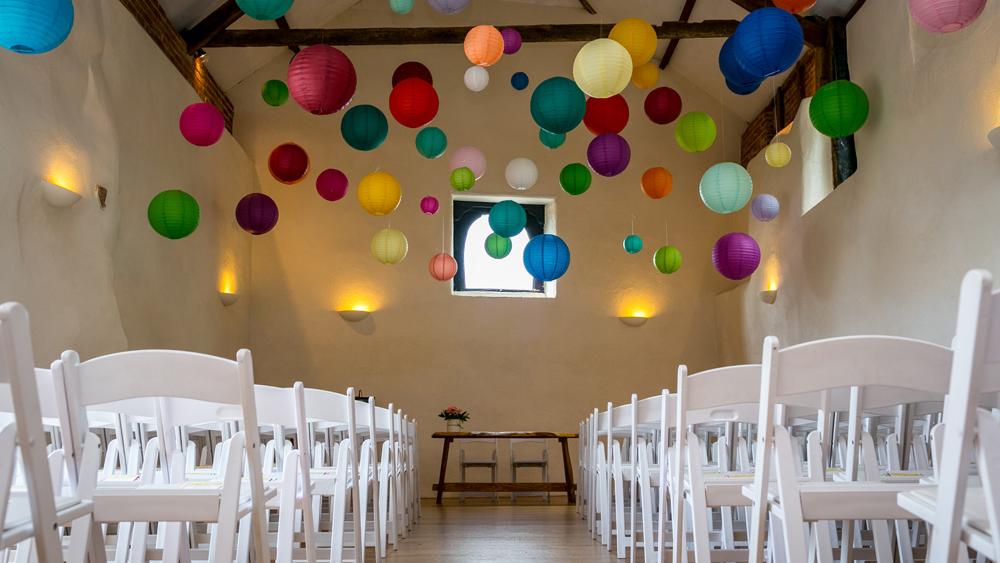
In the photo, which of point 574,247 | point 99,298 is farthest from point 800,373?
point 574,247

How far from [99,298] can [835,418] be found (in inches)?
182

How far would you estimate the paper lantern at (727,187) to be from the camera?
579cm

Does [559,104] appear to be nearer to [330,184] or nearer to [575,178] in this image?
[575,178]

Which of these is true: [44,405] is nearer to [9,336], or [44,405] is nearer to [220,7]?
[9,336]

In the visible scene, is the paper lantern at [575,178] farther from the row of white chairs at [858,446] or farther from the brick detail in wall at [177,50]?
the row of white chairs at [858,446]

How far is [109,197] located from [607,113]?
3.47 m

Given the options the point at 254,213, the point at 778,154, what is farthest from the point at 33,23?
the point at 778,154

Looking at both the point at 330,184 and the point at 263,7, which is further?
the point at 330,184

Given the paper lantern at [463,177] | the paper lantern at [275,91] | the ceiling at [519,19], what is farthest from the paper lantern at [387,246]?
the ceiling at [519,19]

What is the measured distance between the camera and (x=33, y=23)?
3332mm

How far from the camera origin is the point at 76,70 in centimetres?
531

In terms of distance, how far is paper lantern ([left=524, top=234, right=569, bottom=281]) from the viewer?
21.8ft

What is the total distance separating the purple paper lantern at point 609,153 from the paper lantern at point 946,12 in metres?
2.26

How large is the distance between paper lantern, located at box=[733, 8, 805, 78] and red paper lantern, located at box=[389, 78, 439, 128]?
1.92m
